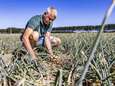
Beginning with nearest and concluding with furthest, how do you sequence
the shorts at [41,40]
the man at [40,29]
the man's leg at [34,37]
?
1. the man at [40,29]
2. the man's leg at [34,37]
3. the shorts at [41,40]

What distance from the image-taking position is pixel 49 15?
4945 millimetres

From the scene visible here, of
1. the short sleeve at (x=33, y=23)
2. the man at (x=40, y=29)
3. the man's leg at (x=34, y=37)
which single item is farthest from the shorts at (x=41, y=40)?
the short sleeve at (x=33, y=23)

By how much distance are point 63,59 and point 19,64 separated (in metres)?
1.48

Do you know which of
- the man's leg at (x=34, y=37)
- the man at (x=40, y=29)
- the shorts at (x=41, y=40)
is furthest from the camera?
the shorts at (x=41, y=40)

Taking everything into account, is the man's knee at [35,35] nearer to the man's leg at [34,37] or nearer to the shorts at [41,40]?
the man's leg at [34,37]

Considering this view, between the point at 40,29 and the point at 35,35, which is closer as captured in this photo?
the point at 35,35

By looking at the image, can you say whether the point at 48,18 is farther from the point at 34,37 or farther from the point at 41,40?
the point at 41,40

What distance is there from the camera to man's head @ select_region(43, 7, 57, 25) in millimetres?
4949

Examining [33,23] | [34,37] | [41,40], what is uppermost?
[33,23]

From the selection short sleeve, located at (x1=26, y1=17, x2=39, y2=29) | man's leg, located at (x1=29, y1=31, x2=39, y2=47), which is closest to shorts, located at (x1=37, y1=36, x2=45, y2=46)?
man's leg, located at (x1=29, y1=31, x2=39, y2=47)

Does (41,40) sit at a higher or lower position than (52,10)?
lower

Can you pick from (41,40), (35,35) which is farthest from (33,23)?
(41,40)

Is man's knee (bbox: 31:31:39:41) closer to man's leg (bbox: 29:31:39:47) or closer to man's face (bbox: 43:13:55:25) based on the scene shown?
man's leg (bbox: 29:31:39:47)

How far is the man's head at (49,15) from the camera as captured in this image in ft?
16.2
